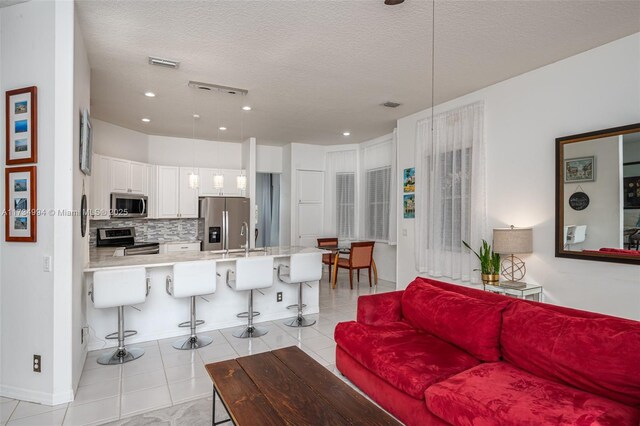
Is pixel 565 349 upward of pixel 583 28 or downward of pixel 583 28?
downward

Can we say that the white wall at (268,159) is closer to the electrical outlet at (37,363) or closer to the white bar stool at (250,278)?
the white bar stool at (250,278)

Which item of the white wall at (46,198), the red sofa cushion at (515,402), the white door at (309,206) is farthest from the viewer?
the white door at (309,206)

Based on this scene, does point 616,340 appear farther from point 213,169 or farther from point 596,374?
point 213,169

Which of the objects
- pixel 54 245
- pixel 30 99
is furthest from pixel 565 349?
pixel 30 99

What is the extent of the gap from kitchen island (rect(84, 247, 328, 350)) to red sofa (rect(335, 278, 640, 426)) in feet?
6.02

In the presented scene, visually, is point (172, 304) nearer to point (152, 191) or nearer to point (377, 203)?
point (152, 191)

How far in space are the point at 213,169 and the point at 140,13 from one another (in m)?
4.38

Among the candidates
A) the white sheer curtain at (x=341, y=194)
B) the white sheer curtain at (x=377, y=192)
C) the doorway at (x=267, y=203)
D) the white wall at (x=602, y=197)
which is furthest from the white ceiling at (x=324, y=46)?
the doorway at (x=267, y=203)

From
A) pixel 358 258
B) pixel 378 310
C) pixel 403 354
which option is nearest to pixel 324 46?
pixel 378 310

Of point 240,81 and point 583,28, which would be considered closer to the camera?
point 583,28

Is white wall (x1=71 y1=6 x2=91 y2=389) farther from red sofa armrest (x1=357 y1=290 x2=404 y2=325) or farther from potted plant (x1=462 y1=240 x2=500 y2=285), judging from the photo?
potted plant (x1=462 y1=240 x2=500 y2=285)

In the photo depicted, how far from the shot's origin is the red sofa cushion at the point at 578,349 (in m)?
1.70

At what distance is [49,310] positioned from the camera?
253cm

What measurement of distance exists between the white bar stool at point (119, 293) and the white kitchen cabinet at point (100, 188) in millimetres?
2302
